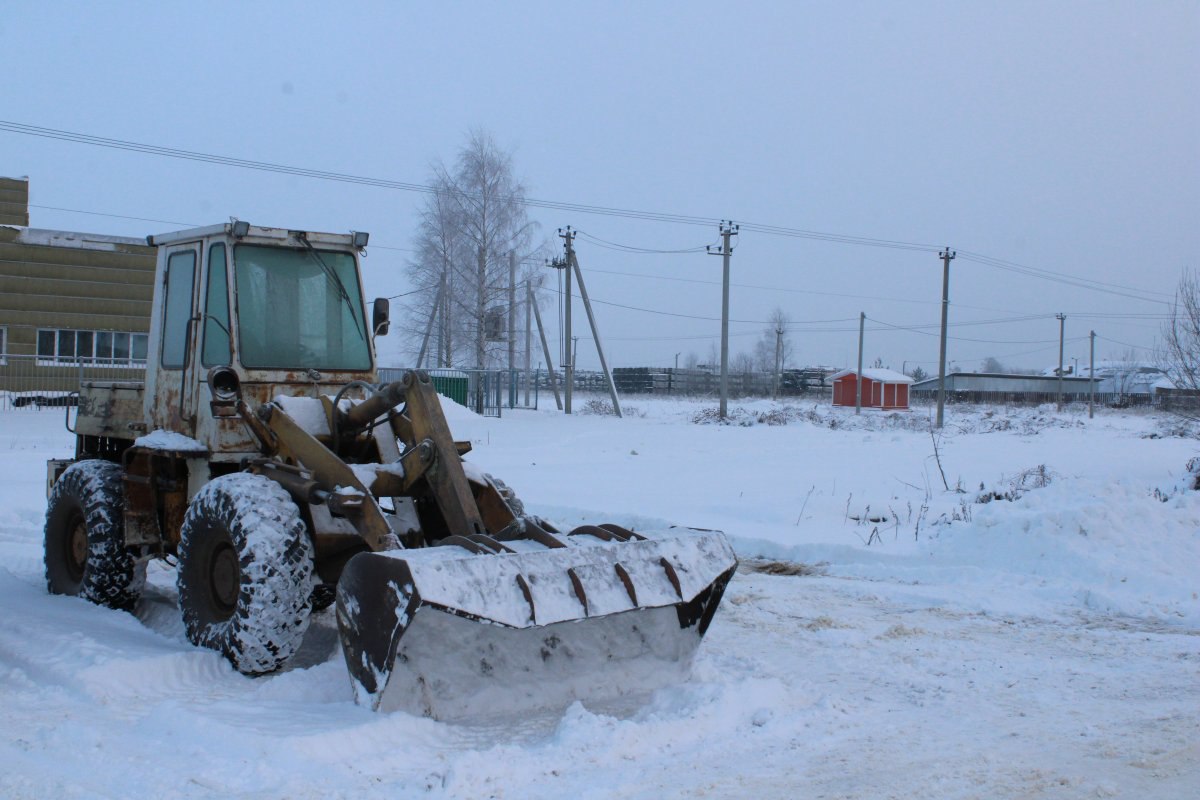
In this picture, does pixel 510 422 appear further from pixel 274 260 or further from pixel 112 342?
pixel 274 260

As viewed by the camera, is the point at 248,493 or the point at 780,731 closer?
the point at 780,731

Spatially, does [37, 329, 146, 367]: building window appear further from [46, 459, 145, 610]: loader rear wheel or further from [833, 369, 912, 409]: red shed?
[833, 369, 912, 409]: red shed

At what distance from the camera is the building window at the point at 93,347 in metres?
26.9

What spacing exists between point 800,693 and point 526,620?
5.04ft

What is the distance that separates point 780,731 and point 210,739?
2402 mm

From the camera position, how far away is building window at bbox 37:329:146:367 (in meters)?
26.9

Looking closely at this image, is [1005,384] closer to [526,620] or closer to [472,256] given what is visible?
[472,256]

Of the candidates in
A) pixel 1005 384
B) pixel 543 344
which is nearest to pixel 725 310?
pixel 543 344

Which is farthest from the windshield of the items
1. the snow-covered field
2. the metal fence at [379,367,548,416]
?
the metal fence at [379,367,548,416]

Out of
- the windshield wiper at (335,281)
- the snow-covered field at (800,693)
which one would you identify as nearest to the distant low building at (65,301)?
the snow-covered field at (800,693)

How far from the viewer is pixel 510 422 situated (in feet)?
86.1

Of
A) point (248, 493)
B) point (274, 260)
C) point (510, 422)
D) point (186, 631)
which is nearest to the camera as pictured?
point (248, 493)

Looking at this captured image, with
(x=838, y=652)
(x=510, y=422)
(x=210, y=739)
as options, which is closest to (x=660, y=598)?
(x=838, y=652)

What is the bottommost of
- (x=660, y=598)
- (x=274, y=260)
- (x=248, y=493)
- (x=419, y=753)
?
(x=419, y=753)
